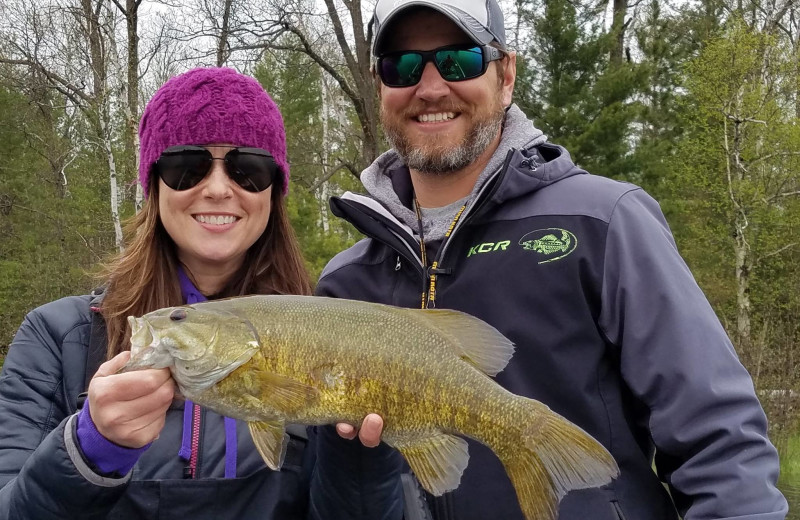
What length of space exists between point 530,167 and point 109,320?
6.45 feet

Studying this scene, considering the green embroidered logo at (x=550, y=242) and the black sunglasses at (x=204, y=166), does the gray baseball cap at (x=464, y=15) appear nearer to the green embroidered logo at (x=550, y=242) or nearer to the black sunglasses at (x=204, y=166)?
the black sunglasses at (x=204, y=166)

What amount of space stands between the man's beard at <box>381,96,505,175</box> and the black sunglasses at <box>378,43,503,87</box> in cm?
17

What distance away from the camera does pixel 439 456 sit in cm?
239

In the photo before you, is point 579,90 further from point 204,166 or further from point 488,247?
point 204,166

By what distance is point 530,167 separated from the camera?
9.73ft

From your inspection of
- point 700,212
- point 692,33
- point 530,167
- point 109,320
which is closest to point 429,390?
point 530,167

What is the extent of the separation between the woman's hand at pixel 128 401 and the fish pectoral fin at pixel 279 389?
293mm

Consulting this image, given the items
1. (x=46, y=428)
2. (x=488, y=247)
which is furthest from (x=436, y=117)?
(x=46, y=428)

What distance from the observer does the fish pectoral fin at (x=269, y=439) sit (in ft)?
7.61

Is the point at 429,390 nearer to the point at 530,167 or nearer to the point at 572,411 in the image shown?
the point at 572,411

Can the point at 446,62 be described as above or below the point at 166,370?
above

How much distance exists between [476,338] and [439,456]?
18.1 inches

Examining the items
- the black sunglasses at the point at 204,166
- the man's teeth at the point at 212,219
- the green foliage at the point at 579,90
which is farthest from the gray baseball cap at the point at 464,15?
the green foliage at the point at 579,90

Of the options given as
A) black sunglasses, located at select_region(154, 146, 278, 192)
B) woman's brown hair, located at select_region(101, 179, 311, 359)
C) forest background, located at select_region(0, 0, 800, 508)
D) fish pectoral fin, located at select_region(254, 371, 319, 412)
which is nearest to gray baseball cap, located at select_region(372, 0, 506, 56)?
black sunglasses, located at select_region(154, 146, 278, 192)
